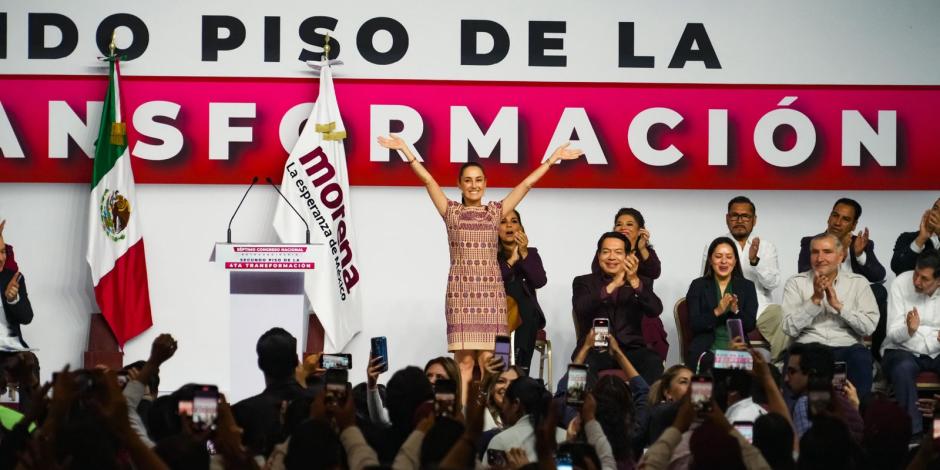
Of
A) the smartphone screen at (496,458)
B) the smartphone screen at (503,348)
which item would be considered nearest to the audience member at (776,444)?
the smartphone screen at (496,458)

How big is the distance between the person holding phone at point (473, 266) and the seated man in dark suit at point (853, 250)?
1707mm

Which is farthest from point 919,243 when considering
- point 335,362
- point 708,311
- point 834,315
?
point 335,362

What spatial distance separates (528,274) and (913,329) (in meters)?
2.00

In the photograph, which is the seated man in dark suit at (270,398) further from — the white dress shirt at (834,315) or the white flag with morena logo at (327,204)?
the white flag with morena logo at (327,204)

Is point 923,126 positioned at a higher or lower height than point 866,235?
higher

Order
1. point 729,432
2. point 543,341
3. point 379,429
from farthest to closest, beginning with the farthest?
point 543,341 → point 379,429 → point 729,432

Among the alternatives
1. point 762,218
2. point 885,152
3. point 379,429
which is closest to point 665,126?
point 762,218

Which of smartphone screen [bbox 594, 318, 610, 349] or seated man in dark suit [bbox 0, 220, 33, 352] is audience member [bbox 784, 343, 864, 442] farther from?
seated man in dark suit [bbox 0, 220, 33, 352]

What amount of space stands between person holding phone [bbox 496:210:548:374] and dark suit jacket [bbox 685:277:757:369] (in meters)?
0.86

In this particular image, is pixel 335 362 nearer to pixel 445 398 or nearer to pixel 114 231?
pixel 445 398

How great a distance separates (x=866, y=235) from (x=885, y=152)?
98 centimetres

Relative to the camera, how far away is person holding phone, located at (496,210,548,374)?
25.0ft

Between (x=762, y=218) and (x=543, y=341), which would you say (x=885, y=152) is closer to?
(x=762, y=218)

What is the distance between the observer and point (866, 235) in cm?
787
